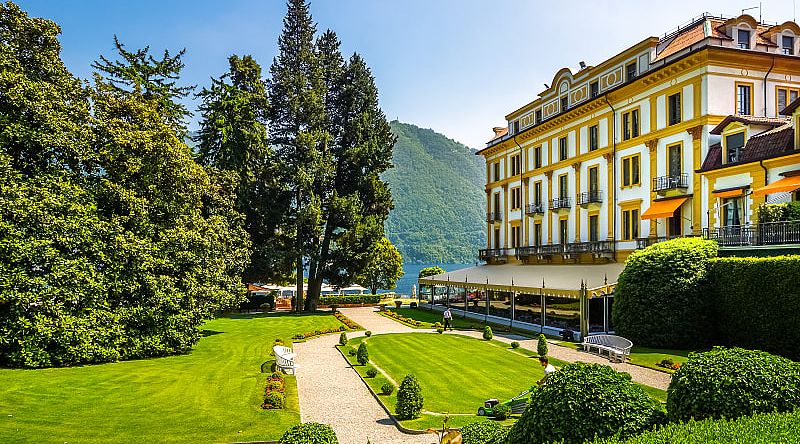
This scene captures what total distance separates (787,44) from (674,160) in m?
8.76

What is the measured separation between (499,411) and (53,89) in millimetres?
22208

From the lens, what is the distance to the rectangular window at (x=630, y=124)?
36.9 m

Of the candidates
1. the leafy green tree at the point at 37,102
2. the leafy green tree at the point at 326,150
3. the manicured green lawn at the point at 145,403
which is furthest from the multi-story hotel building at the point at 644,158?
the leafy green tree at the point at 37,102

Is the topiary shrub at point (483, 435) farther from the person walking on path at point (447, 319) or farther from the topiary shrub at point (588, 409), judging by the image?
the person walking on path at point (447, 319)

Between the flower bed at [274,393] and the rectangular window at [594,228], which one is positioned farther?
the rectangular window at [594,228]

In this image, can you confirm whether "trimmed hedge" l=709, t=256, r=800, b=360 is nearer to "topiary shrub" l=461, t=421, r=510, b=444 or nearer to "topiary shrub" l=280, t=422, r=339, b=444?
"topiary shrub" l=461, t=421, r=510, b=444

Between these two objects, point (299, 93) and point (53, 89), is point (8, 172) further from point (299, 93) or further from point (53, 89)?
point (299, 93)

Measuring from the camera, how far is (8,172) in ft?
75.1

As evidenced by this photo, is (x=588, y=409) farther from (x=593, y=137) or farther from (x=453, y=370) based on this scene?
(x=593, y=137)

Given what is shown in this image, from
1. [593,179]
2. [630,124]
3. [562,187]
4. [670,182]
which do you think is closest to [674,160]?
[670,182]

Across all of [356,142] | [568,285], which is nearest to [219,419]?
[568,285]

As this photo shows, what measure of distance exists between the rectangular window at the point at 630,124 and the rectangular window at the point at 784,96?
299 inches

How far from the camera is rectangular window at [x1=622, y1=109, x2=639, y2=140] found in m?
36.9

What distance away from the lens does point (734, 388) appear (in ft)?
29.6
